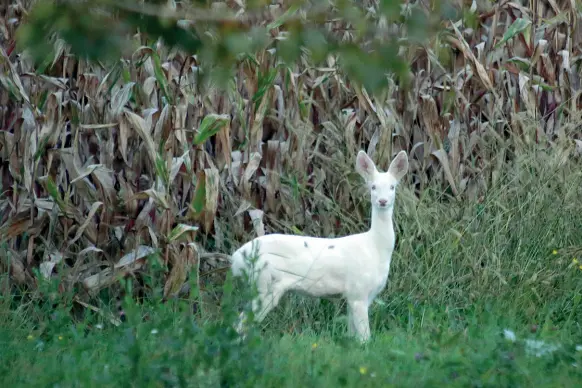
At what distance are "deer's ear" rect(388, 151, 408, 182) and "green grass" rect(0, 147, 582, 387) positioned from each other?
0.73m

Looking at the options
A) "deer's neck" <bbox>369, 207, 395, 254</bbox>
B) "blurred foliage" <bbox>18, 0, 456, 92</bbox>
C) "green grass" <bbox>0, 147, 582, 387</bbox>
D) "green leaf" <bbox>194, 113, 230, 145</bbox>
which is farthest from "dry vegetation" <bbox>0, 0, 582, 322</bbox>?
"blurred foliage" <bbox>18, 0, 456, 92</bbox>

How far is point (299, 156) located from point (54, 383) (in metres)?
3.04

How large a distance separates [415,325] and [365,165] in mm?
987

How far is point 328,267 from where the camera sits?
18.1ft

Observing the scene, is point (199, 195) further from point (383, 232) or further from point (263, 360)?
point (263, 360)

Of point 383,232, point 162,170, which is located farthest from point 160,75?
point 383,232

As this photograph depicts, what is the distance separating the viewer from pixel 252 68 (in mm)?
6902

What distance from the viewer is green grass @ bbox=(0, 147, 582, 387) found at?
13.9 ft

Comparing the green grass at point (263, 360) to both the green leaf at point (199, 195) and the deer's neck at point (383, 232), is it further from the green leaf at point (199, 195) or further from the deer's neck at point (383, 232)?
the green leaf at point (199, 195)

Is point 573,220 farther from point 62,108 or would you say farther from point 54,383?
point 54,383

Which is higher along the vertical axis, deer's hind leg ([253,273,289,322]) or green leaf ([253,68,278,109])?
green leaf ([253,68,278,109])

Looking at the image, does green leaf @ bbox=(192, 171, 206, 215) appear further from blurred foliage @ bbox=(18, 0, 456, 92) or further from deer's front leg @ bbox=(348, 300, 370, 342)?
blurred foliage @ bbox=(18, 0, 456, 92)

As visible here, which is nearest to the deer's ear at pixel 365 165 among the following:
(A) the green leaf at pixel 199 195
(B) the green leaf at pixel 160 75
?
(A) the green leaf at pixel 199 195

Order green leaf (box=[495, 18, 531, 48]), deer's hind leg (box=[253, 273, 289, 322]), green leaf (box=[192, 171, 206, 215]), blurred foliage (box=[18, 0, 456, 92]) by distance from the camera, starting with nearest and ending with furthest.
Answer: blurred foliage (box=[18, 0, 456, 92]) < deer's hind leg (box=[253, 273, 289, 322]) < green leaf (box=[192, 171, 206, 215]) < green leaf (box=[495, 18, 531, 48])
